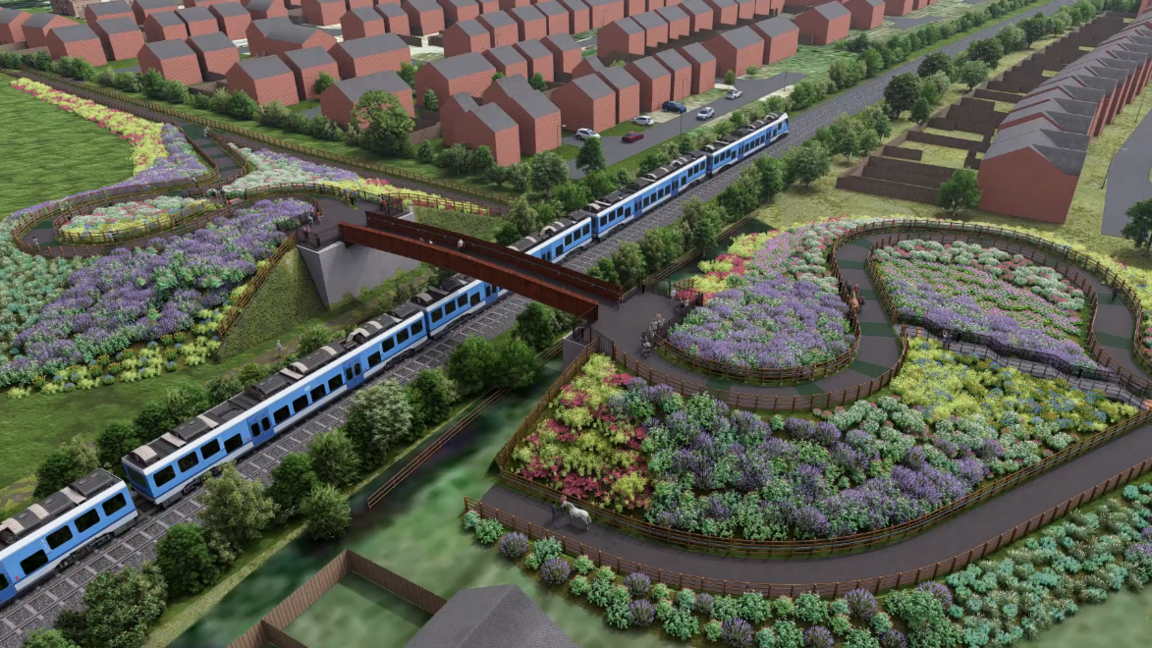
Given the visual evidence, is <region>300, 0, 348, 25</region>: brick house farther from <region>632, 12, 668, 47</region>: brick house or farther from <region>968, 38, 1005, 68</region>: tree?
<region>968, 38, 1005, 68</region>: tree

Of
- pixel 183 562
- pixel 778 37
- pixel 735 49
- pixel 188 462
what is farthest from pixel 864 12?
pixel 183 562

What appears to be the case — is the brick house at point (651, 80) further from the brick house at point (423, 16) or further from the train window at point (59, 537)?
the train window at point (59, 537)

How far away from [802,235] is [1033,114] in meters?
37.7

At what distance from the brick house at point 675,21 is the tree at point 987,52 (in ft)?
159

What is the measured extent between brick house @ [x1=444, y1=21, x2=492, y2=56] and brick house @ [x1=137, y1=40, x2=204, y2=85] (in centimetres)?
4022

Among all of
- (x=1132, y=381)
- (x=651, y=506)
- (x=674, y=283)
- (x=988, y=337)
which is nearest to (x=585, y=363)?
(x=651, y=506)

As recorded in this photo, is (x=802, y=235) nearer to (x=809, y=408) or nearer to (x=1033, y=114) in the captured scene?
(x=809, y=408)

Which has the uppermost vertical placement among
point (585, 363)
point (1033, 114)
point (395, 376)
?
point (1033, 114)

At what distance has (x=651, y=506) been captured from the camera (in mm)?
37188

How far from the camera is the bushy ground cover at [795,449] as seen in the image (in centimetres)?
3634

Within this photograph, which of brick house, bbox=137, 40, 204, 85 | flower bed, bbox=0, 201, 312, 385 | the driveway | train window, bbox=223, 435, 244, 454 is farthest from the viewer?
brick house, bbox=137, 40, 204, 85

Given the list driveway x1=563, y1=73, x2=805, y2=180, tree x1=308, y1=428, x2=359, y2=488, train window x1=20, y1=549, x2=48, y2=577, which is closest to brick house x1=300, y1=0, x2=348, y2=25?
driveway x1=563, y1=73, x2=805, y2=180

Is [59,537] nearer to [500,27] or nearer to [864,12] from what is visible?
[500,27]

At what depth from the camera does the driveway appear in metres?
91.0
